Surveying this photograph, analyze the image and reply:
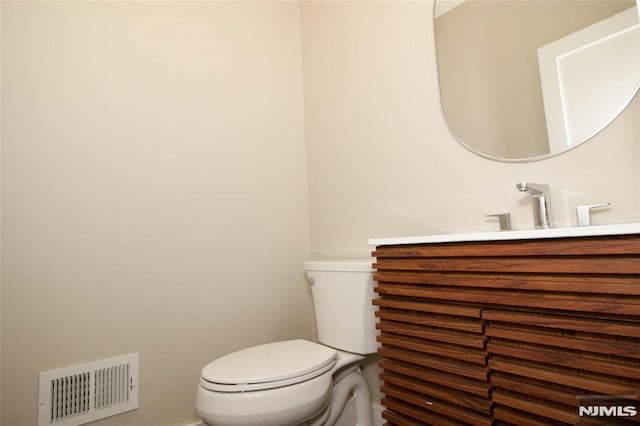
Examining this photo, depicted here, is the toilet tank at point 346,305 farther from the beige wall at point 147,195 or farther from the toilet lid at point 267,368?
the beige wall at point 147,195

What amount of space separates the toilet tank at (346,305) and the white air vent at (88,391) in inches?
28.5

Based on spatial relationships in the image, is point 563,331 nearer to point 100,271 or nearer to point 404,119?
point 404,119

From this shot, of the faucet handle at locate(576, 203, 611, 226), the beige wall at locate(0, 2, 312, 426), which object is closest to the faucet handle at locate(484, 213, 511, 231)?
the faucet handle at locate(576, 203, 611, 226)

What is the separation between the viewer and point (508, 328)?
821 millimetres

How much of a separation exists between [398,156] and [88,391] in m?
1.42

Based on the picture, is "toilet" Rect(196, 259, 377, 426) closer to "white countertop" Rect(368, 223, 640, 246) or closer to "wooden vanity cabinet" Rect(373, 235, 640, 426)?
"wooden vanity cabinet" Rect(373, 235, 640, 426)

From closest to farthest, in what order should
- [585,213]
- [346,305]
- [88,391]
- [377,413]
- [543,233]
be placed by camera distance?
[543,233]
[585,213]
[88,391]
[346,305]
[377,413]

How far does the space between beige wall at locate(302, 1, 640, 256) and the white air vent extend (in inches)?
38.4

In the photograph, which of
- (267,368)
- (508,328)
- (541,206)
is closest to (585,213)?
(541,206)

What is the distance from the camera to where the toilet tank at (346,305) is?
126 centimetres

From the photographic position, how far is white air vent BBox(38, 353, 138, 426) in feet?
3.61

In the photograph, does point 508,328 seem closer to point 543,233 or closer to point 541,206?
point 543,233

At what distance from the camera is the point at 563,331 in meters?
0.74

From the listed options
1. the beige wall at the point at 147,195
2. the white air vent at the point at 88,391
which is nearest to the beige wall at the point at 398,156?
the beige wall at the point at 147,195
